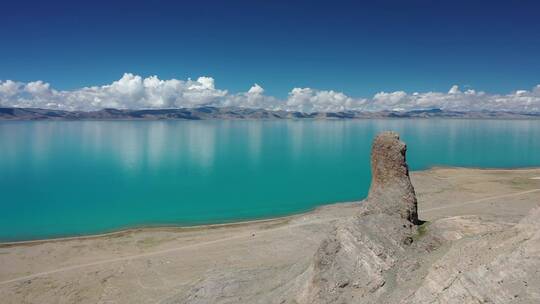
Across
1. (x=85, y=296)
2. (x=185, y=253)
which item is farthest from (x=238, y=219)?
(x=85, y=296)

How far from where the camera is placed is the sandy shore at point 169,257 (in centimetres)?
2699

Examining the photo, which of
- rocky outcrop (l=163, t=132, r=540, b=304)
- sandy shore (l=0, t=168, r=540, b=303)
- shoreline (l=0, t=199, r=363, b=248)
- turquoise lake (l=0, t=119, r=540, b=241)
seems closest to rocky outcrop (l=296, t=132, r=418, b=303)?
rocky outcrop (l=163, t=132, r=540, b=304)

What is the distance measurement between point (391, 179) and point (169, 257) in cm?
2247

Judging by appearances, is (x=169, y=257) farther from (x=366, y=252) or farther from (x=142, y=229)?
(x=366, y=252)

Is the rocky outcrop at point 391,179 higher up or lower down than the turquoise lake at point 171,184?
higher up

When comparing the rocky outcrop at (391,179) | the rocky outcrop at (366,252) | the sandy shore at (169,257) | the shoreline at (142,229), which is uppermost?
the rocky outcrop at (391,179)

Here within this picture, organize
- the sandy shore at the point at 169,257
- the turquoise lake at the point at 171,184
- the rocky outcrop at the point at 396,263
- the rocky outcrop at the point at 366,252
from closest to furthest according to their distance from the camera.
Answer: the rocky outcrop at the point at 396,263 → the rocky outcrop at the point at 366,252 → the sandy shore at the point at 169,257 → the turquoise lake at the point at 171,184

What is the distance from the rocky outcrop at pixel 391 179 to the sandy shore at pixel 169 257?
4.75 metres

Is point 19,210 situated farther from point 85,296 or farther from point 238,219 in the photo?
point 85,296

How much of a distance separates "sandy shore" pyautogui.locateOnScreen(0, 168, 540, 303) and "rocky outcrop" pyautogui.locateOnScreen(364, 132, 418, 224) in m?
4.75

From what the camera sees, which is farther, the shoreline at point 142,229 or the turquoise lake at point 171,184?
the turquoise lake at point 171,184

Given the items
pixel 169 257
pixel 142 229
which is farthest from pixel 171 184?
pixel 169 257

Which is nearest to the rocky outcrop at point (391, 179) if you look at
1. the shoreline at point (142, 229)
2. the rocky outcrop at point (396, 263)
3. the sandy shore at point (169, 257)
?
the rocky outcrop at point (396, 263)

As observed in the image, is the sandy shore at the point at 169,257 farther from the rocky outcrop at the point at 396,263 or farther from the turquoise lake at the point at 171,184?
the turquoise lake at the point at 171,184
